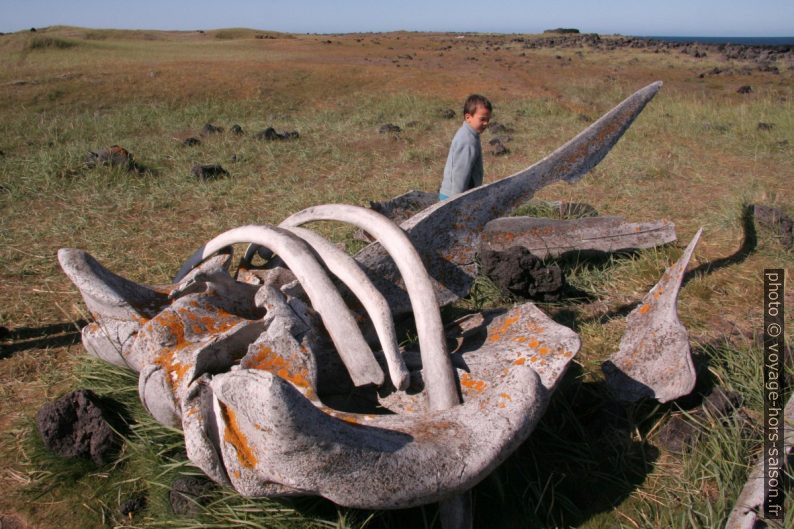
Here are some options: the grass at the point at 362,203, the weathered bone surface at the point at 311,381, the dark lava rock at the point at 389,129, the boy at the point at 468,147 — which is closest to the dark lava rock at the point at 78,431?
the grass at the point at 362,203

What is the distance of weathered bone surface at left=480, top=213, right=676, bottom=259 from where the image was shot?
5301 mm

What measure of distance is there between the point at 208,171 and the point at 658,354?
7512 millimetres

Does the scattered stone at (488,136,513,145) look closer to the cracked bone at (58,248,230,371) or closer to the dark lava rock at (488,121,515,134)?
the dark lava rock at (488,121,515,134)

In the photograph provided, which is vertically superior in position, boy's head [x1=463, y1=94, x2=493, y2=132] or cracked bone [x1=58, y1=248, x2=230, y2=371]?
boy's head [x1=463, y1=94, x2=493, y2=132]

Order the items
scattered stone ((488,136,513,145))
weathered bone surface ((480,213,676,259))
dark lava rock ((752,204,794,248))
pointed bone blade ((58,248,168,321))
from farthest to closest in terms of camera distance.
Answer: scattered stone ((488,136,513,145)), dark lava rock ((752,204,794,248)), weathered bone surface ((480,213,676,259)), pointed bone blade ((58,248,168,321))

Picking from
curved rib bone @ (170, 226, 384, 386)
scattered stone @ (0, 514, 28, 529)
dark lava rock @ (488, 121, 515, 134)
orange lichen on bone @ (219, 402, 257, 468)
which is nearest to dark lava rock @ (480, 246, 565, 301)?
curved rib bone @ (170, 226, 384, 386)

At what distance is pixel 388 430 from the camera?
6.17 ft

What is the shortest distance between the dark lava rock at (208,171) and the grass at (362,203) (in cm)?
18

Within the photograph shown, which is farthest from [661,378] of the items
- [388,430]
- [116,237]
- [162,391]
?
[116,237]

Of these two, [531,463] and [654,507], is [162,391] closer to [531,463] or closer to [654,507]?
[531,463]

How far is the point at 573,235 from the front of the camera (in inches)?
213

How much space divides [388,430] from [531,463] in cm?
134

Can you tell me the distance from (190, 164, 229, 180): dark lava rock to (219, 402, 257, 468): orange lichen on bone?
7384 mm

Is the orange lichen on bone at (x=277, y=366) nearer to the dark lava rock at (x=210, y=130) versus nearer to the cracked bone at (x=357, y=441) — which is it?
the cracked bone at (x=357, y=441)
